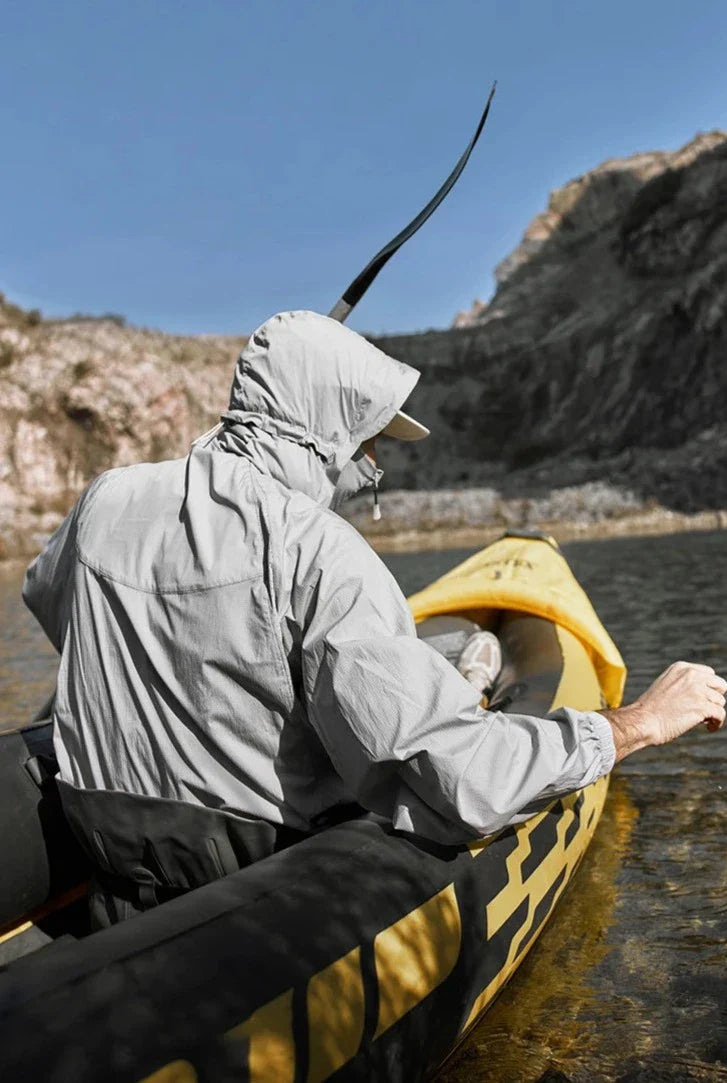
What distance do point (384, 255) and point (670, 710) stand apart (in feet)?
5.29

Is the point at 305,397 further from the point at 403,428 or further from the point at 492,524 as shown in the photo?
the point at 492,524

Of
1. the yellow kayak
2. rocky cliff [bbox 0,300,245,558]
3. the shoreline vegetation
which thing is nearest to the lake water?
the yellow kayak

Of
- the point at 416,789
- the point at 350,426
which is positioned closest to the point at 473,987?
the point at 416,789

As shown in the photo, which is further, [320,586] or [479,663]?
[479,663]

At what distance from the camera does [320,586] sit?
176cm

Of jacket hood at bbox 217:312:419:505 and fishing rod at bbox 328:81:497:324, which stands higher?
fishing rod at bbox 328:81:497:324

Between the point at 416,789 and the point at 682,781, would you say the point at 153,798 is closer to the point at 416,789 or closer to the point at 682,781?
the point at 416,789

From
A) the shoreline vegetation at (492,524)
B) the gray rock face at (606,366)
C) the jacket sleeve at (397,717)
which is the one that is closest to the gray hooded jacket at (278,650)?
the jacket sleeve at (397,717)

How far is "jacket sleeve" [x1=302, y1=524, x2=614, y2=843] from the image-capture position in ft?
5.68

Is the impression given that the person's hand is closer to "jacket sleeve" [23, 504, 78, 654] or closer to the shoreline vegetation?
"jacket sleeve" [23, 504, 78, 654]

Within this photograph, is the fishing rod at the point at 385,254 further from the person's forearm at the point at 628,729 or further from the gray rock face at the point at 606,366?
the gray rock face at the point at 606,366

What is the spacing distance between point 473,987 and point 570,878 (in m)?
1.23

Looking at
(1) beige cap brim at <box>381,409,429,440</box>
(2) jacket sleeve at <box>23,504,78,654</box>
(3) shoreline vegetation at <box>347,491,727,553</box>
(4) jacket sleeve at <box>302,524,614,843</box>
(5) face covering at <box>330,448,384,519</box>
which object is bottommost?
(3) shoreline vegetation at <box>347,491,727,553</box>

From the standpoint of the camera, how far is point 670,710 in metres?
2.30
